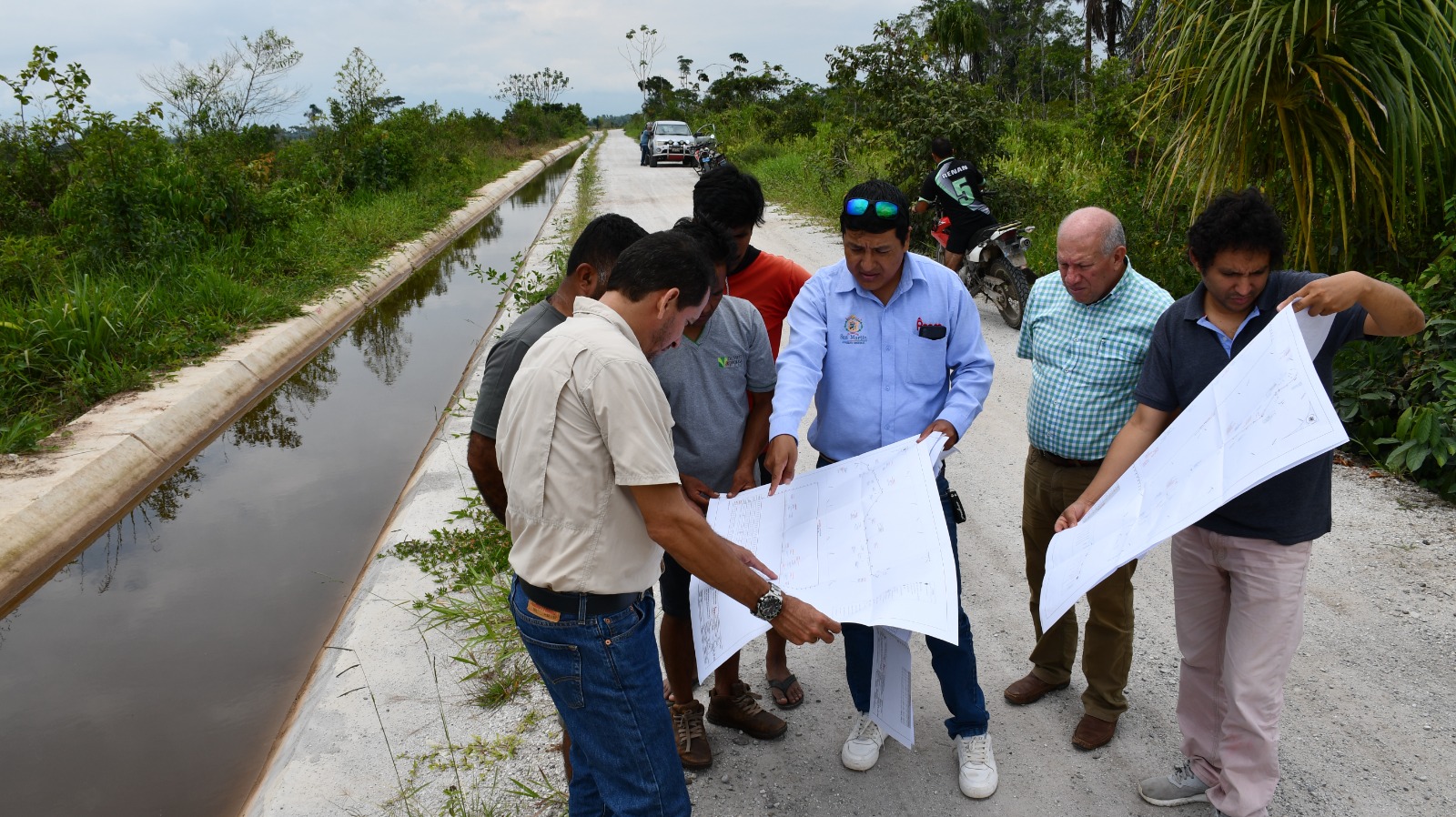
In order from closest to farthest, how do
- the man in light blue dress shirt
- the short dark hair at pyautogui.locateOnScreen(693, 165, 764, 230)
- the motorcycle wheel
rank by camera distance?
the man in light blue dress shirt, the short dark hair at pyautogui.locateOnScreen(693, 165, 764, 230), the motorcycle wheel

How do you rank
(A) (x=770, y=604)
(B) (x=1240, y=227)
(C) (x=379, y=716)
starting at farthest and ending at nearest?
(C) (x=379, y=716) → (B) (x=1240, y=227) → (A) (x=770, y=604)

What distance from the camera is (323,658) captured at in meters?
3.92

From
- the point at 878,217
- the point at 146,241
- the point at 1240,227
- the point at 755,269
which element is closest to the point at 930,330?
the point at 878,217

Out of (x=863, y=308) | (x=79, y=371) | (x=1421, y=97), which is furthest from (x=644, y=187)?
(x=863, y=308)

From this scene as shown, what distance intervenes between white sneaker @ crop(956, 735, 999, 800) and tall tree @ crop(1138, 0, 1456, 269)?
3.30m

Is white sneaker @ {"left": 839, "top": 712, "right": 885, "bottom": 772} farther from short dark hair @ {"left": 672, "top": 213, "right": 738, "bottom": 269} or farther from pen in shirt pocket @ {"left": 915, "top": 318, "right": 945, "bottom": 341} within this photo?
short dark hair @ {"left": 672, "top": 213, "right": 738, "bottom": 269}

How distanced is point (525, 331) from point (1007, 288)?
236 inches

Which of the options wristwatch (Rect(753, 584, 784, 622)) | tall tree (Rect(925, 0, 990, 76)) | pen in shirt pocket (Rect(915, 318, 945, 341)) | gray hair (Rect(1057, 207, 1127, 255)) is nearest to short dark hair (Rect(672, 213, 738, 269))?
pen in shirt pocket (Rect(915, 318, 945, 341))

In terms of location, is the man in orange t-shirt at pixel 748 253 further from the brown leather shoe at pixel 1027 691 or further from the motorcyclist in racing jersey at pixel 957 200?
the motorcyclist in racing jersey at pixel 957 200

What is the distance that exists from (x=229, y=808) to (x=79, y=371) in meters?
5.15

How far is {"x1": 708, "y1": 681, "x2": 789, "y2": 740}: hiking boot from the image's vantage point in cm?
295

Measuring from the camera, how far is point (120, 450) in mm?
6102

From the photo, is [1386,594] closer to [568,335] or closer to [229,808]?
[568,335]

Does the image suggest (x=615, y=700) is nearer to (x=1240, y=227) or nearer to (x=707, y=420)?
(x=707, y=420)
